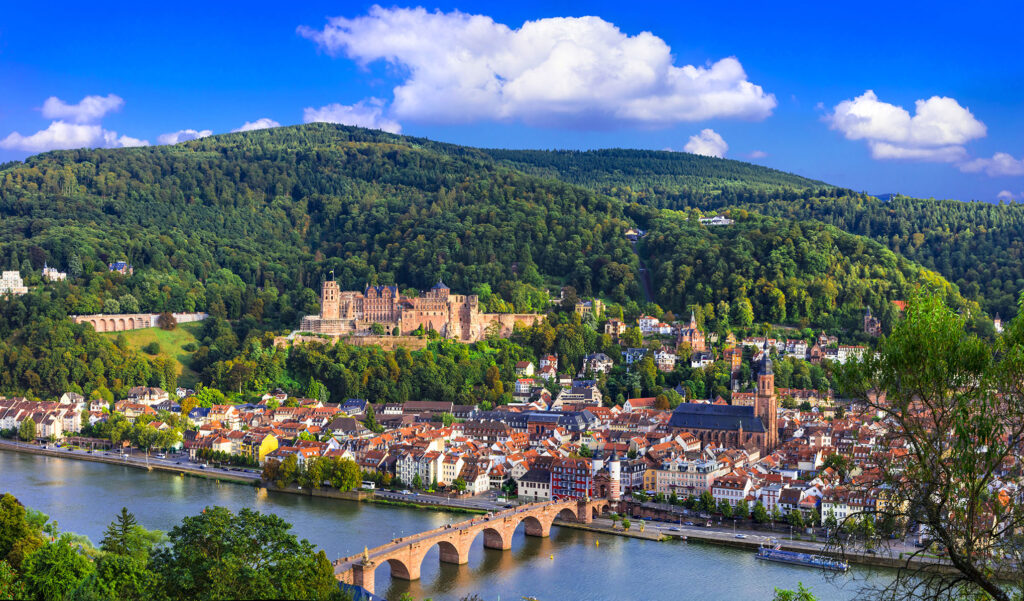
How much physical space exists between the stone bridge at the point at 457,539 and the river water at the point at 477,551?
10.5 inches

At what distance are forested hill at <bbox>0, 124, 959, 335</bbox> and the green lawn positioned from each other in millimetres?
1987

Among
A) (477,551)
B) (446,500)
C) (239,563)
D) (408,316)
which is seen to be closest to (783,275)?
(408,316)

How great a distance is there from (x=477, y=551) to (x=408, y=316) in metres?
24.7

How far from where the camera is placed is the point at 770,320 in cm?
4847

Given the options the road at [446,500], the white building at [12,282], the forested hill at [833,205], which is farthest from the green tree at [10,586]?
the forested hill at [833,205]

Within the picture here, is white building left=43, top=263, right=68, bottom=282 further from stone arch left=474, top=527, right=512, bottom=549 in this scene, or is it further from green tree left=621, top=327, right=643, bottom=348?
stone arch left=474, top=527, right=512, bottom=549

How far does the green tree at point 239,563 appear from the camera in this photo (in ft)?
44.7

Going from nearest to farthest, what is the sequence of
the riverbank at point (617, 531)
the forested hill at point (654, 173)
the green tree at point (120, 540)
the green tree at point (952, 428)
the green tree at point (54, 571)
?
1. the green tree at point (952, 428)
2. the green tree at point (54, 571)
3. the green tree at point (120, 540)
4. the riverbank at point (617, 531)
5. the forested hill at point (654, 173)

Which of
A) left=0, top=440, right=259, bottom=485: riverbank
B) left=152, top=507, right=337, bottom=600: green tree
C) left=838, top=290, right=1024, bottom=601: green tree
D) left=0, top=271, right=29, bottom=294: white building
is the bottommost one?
left=0, top=440, right=259, bottom=485: riverbank

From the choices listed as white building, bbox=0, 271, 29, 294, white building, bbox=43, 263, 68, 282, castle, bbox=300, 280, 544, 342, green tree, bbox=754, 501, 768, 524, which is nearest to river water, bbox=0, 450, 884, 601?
green tree, bbox=754, 501, 768, 524

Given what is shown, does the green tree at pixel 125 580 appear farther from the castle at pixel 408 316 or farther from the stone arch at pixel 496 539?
the castle at pixel 408 316

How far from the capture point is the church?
112ft

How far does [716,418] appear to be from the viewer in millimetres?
34875

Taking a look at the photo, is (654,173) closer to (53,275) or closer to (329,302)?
(329,302)
